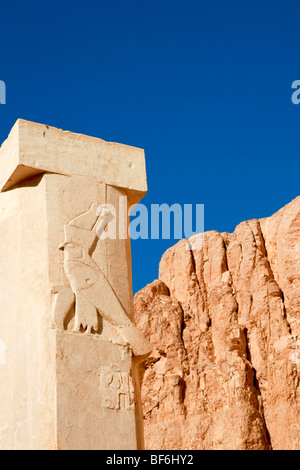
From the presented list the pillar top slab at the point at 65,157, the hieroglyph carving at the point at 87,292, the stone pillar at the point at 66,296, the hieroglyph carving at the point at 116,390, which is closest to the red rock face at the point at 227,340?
the pillar top slab at the point at 65,157

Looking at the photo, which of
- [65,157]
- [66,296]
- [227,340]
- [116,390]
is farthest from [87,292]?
[227,340]

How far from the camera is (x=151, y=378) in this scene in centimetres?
4800

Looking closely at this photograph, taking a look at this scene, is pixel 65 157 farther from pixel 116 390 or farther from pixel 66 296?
pixel 116 390

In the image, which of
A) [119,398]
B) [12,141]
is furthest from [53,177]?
[119,398]

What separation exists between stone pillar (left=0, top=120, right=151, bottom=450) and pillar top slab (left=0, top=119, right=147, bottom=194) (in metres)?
0.01

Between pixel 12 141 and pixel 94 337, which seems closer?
pixel 94 337

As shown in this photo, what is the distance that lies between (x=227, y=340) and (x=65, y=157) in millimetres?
40783

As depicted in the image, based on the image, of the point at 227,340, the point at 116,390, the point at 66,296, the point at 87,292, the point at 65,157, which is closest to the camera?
the point at 116,390

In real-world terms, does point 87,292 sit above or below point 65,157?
below

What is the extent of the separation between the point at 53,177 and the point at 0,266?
1155 millimetres

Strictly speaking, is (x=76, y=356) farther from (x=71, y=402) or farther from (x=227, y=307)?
(x=227, y=307)

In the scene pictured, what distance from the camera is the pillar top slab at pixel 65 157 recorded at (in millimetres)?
9078

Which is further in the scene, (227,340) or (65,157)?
(227,340)

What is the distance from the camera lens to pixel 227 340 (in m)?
49.1
